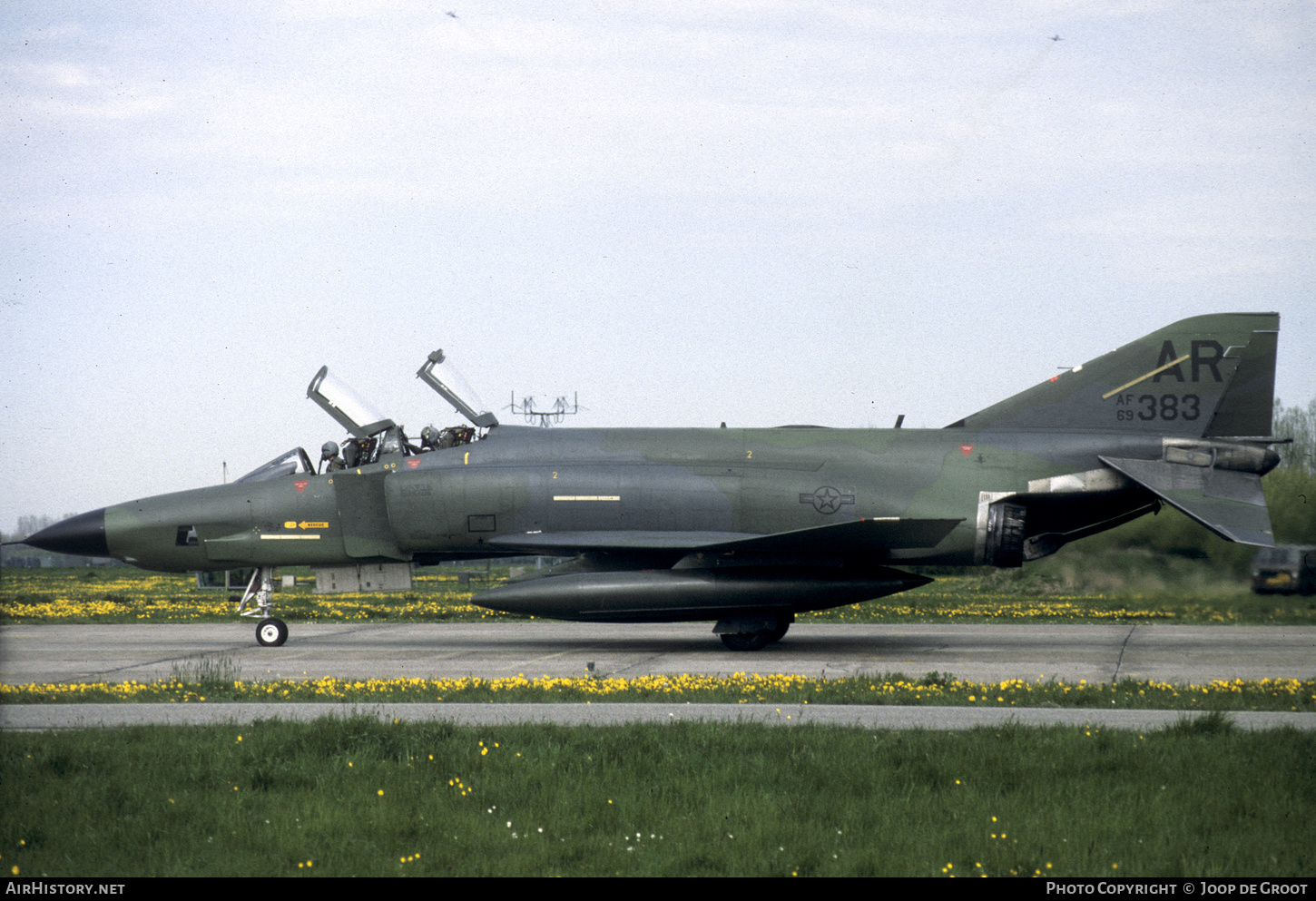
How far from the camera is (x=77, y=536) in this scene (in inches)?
701

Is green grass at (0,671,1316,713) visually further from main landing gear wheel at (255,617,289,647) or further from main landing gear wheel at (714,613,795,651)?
main landing gear wheel at (255,617,289,647)

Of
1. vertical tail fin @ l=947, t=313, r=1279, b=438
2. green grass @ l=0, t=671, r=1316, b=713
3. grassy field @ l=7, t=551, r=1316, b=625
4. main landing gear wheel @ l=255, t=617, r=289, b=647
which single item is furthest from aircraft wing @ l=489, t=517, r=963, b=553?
main landing gear wheel @ l=255, t=617, r=289, b=647

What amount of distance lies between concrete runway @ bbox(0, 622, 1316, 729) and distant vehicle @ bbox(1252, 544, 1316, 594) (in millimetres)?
839

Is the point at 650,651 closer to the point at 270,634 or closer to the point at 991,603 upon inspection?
the point at 270,634

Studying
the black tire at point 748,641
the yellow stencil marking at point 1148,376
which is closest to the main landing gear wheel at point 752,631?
the black tire at point 748,641

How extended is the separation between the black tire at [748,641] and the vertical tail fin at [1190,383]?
5.63 meters

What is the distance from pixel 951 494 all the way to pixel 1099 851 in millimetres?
11337

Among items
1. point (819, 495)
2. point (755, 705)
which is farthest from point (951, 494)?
point (755, 705)

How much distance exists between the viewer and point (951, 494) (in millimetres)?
17141

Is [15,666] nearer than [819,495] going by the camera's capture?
Yes

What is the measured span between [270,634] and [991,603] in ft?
56.3

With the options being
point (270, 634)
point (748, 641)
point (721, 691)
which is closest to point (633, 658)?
point (748, 641)

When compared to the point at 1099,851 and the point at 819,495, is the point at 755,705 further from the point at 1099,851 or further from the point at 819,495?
the point at 819,495
